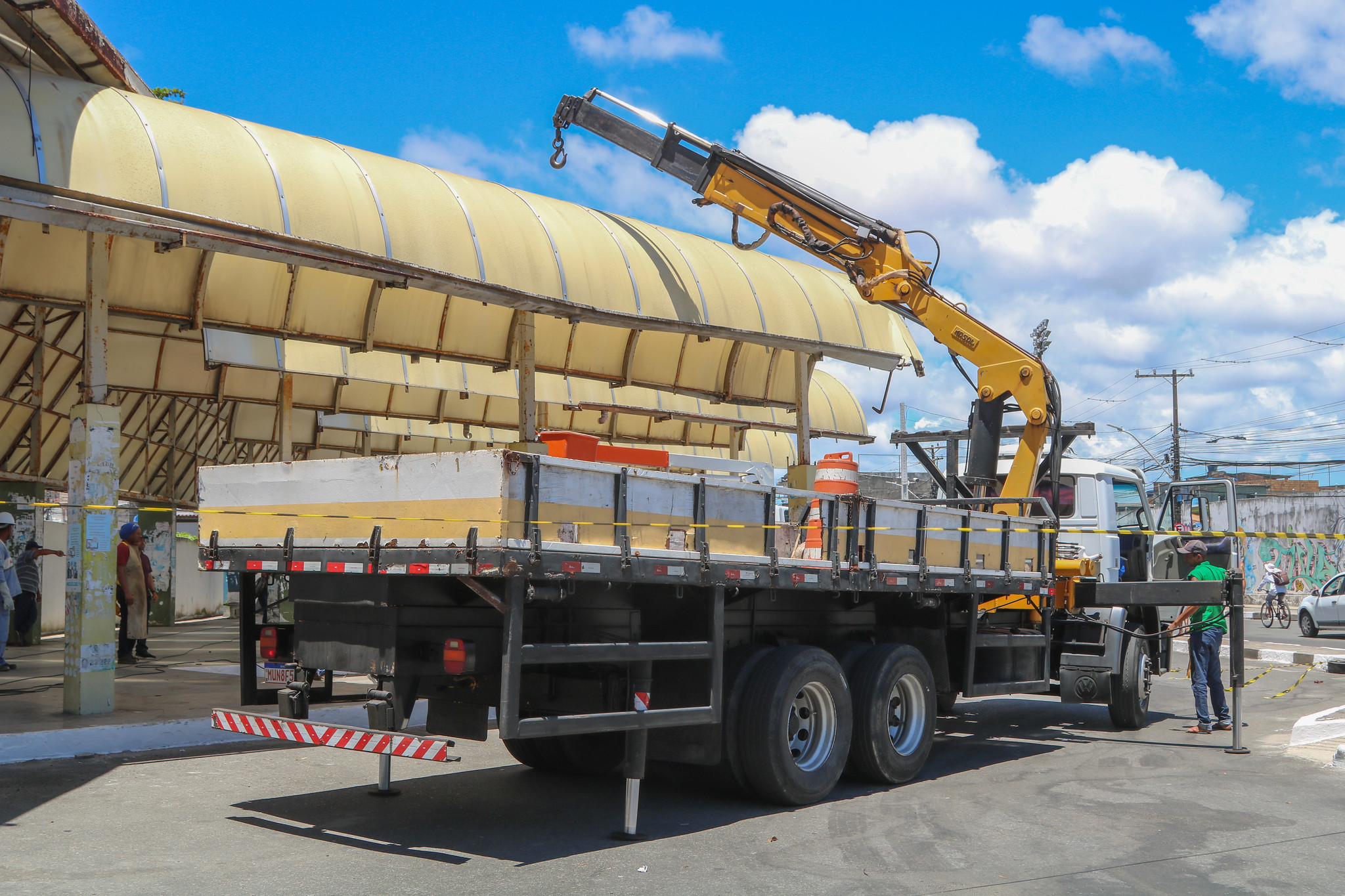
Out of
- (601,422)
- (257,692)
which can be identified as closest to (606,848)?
(257,692)

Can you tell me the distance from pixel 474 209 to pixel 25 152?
4373 millimetres

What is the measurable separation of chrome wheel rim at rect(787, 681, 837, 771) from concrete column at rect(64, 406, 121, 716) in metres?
6.05

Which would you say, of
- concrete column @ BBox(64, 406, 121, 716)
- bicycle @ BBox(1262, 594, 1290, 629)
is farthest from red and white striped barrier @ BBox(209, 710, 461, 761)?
bicycle @ BBox(1262, 594, 1290, 629)

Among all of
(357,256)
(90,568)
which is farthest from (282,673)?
(357,256)

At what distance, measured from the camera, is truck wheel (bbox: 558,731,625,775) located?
335 inches

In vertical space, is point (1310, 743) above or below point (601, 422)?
below

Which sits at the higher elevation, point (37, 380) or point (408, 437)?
point (37, 380)

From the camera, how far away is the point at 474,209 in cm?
1230

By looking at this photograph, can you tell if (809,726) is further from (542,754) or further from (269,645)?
(269,645)

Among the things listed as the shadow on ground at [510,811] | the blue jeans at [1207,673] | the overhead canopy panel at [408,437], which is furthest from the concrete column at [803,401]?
the shadow on ground at [510,811]

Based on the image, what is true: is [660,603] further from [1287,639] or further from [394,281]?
[1287,639]

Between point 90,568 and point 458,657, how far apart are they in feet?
17.8

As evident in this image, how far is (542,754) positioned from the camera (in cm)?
877

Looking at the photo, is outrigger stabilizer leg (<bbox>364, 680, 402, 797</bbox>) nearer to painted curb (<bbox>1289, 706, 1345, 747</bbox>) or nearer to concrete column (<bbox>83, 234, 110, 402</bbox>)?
concrete column (<bbox>83, 234, 110, 402</bbox>)
